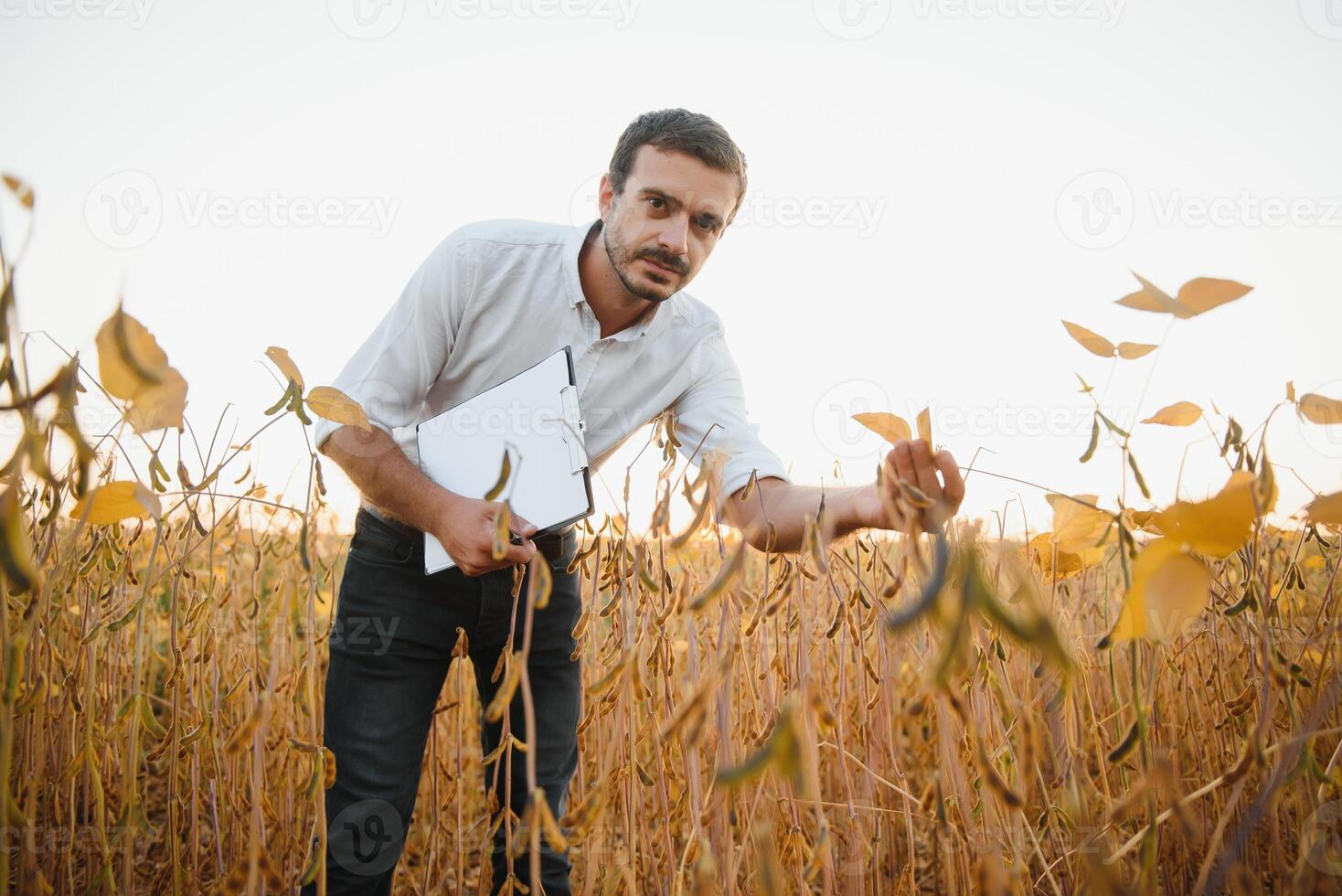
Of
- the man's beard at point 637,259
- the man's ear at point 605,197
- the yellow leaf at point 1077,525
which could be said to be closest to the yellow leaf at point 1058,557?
the yellow leaf at point 1077,525

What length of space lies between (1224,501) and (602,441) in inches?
46.1

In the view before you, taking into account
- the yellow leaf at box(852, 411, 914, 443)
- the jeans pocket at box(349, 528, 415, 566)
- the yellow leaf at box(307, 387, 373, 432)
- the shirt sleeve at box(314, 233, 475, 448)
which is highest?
the shirt sleeve at box(314, 233, 475, 448)

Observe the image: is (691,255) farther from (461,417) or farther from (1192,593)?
(1192,593)

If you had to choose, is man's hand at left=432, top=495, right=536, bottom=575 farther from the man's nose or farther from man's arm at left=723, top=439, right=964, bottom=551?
the man's nose

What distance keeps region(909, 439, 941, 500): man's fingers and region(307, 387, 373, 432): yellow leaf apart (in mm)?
490

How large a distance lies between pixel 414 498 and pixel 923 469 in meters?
0.73

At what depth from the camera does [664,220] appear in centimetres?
150

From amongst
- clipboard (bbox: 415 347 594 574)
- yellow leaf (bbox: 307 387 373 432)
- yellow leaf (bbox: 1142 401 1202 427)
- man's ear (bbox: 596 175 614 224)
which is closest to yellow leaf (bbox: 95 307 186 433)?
yellow leaf (bbox: 307 387 373 432)

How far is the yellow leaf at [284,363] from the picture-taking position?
62 centimetres

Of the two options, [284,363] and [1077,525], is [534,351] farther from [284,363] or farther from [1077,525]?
[1077,525]

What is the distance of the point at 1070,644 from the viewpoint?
1.04 m

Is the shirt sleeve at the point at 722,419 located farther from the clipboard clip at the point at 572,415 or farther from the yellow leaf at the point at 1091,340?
the yellow leaf at the point at 1091,340

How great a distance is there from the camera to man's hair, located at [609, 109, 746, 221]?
1.57 metres

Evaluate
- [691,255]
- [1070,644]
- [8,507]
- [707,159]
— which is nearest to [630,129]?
[707,159]
